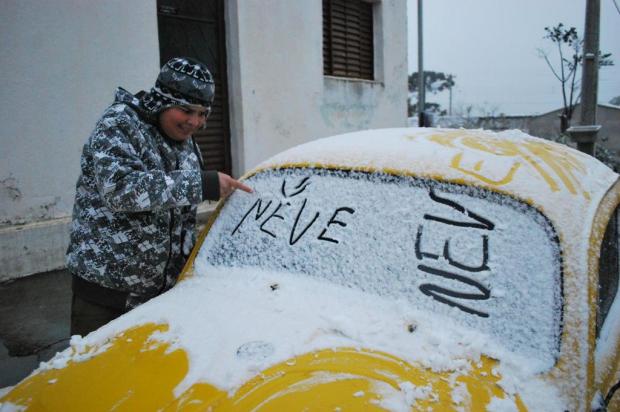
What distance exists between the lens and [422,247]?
1.73 m

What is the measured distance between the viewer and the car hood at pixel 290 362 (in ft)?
4.40

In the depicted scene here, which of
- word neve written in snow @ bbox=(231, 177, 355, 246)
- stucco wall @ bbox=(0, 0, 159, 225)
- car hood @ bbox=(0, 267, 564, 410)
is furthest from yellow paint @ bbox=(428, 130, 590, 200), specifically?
stucco wall @ bbox=(0, 0, 159, 225)

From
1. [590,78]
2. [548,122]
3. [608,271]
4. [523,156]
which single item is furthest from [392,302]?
[548,122]

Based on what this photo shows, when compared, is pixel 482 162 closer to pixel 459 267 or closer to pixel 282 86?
pixel 459 267

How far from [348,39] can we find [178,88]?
A: 24.7 feet

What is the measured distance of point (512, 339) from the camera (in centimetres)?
151

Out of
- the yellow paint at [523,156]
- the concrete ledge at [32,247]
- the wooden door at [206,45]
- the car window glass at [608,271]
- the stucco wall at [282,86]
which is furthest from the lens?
the stucco wall at [282,86]

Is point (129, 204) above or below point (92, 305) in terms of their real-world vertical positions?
above

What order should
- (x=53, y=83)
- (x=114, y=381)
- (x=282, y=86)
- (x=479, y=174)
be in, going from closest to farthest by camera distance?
1. (x=114, y=381)
2. (x=479, y=174)
3. (x=53, y=83)
4. (x=282, y=86)

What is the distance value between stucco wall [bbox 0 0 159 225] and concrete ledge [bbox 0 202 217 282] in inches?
6.2

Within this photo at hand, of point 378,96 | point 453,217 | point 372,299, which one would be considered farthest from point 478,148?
point 378,96

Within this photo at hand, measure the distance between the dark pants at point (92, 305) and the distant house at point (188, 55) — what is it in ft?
8.54

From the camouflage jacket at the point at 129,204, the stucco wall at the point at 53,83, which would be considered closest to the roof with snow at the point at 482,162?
the camouflage jacket at the point at 129,204

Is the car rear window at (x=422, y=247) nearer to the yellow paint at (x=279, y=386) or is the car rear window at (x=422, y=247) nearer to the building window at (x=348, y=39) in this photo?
the yellow paint at (x=279, y=386)
